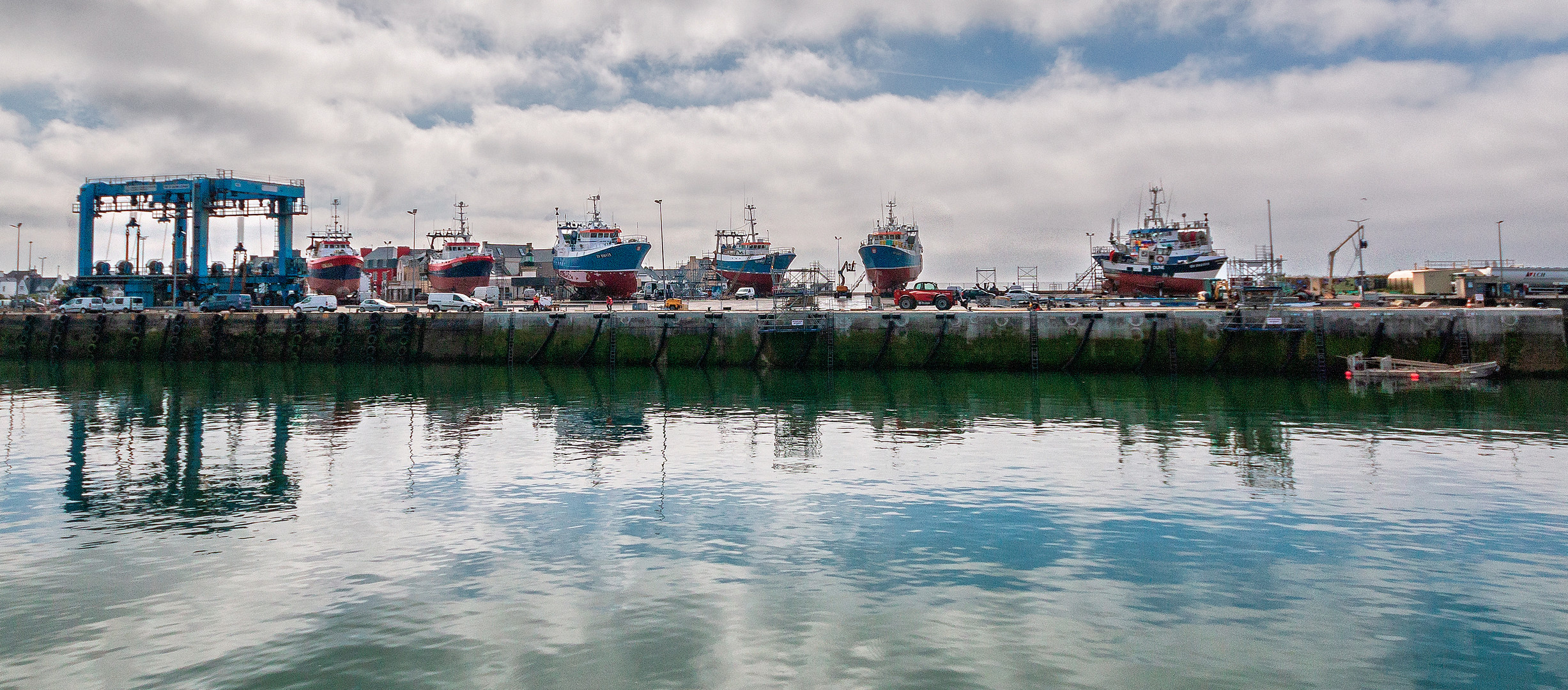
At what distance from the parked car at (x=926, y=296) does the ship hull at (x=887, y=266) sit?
30016mm

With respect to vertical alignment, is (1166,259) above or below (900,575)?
above

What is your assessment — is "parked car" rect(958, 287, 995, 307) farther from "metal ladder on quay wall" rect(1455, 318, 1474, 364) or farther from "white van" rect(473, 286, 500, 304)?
"white van" rect(473, 286, 500, 304)

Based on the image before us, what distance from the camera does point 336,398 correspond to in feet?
133

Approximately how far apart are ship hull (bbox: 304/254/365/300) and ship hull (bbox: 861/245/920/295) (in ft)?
183

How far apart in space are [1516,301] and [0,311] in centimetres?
10710

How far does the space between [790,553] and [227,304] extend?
2624 inches

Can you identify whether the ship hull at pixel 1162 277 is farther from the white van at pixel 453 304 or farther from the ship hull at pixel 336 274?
the ship hull at pixel 336 274

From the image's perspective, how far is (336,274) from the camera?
9769cm

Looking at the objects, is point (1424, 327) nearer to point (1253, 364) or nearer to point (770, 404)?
point (1253, 364)

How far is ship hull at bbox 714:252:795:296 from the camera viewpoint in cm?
11444

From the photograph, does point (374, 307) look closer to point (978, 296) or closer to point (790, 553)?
point (978, 296)

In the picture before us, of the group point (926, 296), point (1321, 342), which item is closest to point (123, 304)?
point (926, 296)

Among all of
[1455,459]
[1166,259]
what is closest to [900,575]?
[1455,459]

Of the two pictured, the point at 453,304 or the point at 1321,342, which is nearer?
the point at 1321,342
